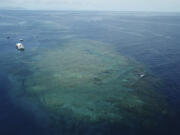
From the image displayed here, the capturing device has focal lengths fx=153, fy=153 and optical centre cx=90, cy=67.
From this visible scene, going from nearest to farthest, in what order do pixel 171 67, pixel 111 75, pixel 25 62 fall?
pixel 111 75, pixel 171 67, pixel 25 62

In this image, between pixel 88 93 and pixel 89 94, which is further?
pixel 88 93

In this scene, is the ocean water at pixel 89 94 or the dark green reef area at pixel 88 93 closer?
the ocean water at pixel 89 94

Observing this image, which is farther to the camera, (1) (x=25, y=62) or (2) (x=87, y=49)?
(2) (x=87, y=49)

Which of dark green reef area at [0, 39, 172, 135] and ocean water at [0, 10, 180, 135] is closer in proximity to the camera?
ocean water at [0, 10, 180, 135]

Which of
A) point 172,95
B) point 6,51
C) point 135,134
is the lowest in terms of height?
point 135,134

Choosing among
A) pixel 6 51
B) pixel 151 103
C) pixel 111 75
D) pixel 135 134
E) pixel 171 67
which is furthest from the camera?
pixel 6 51

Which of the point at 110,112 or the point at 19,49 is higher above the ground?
the point at 19,49

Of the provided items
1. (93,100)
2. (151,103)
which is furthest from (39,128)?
(151,103)

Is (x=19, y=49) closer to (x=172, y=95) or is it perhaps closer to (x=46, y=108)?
(x=46, y=108)
